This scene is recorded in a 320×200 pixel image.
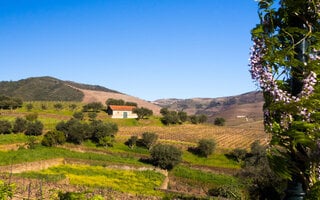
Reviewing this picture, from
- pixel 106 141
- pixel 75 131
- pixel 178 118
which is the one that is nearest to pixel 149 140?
pixel 106 141

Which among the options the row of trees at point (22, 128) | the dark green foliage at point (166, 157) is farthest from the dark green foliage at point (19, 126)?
the dark green foliage at point (166, 157)

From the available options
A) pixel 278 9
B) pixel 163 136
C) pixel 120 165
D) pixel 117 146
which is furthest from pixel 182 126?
pixel 278 9

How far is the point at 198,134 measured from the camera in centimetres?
9406

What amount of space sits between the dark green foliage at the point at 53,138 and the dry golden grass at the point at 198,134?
55.8 ft

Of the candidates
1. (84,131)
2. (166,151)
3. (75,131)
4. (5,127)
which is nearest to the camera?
(166,151)

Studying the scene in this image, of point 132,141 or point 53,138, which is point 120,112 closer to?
point 132,141

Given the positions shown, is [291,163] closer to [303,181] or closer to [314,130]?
[303,181]

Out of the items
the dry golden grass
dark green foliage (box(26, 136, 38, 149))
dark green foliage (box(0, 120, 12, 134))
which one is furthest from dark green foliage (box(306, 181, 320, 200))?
dark green foliage (box(0, 120, 12, 134))

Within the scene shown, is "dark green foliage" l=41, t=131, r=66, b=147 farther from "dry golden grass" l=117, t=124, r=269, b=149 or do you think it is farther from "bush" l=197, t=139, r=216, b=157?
"bush" l=197, t=139, r=216, b=157

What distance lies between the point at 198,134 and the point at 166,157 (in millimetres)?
31454

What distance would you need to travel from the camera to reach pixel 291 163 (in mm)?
4492

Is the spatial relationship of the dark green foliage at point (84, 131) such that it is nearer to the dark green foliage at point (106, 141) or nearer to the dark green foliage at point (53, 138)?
the dark green foliage at point (106, 141)

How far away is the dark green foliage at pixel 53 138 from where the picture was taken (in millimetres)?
71188

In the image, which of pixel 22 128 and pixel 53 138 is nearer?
pixel 53 138
